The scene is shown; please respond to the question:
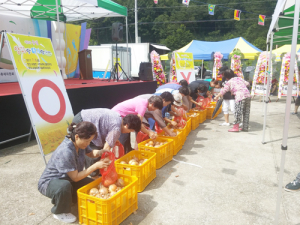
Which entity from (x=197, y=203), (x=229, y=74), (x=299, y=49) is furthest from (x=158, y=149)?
(x=299, y=49)

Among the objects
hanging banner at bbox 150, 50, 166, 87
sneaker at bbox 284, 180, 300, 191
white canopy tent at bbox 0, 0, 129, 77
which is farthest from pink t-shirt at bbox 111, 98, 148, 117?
hanging banner at bbox 150, 50, 166, 87

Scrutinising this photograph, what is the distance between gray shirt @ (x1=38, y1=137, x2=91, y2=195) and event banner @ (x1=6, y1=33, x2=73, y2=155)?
1.05 metres

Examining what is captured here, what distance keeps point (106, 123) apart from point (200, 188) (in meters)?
1.49

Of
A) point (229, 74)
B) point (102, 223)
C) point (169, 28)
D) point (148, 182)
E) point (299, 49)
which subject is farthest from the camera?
point (169, 28)

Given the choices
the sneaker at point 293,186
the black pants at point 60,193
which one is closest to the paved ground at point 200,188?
the sneaker at point 293,186

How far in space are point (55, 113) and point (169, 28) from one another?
43.6 metres

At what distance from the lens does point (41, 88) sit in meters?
3.49

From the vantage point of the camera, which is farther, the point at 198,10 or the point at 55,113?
the point at 198,10

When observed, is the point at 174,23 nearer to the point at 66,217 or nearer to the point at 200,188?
the point at 200,188

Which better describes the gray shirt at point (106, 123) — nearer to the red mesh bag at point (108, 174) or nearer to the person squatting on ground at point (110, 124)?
the person squatting on ground at point (110, 124)

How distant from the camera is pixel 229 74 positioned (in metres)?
5.86

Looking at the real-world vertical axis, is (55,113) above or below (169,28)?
below

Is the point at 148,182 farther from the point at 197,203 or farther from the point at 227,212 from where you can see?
the point at 227,212

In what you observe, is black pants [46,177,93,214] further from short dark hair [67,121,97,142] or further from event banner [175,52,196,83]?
event banner [175,52,196,83]
